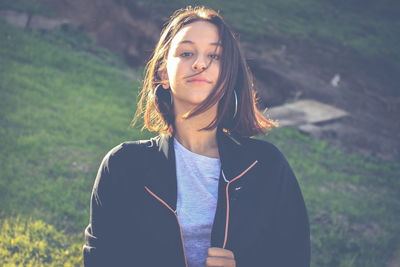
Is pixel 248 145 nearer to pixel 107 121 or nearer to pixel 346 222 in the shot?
pixel 346 222

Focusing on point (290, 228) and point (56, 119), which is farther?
point (56, 119)

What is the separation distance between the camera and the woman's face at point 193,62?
2.00 m

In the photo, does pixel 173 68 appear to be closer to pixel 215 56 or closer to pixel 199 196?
pixel 215 56

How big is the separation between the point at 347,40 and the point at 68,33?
10161mm

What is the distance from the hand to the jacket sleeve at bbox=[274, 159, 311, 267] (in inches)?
12.3

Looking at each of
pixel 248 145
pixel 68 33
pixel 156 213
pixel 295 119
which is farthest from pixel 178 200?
pixel 68 33

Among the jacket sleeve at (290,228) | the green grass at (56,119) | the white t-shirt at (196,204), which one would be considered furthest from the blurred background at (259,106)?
the jacket sleeve at (290,228)

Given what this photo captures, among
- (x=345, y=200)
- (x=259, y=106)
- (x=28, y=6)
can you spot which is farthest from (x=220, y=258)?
(x=28, y=6)

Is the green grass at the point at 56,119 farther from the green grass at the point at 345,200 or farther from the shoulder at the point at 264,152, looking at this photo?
the green grass at the point at 345,200

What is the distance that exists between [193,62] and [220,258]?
107 centimetres

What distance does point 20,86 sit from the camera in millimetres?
6973

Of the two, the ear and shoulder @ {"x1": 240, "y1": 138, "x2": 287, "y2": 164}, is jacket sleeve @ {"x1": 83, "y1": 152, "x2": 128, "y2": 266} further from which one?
shoulder @ {"x1": 240, "y1": 138, "x2": 287, "y2": 164}

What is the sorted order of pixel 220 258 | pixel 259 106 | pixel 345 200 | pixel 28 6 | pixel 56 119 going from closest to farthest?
pixel 220 258, pixel 259 106, pixel 345 200, pixel 56 119, pixel 28 6

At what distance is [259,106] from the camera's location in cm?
427
